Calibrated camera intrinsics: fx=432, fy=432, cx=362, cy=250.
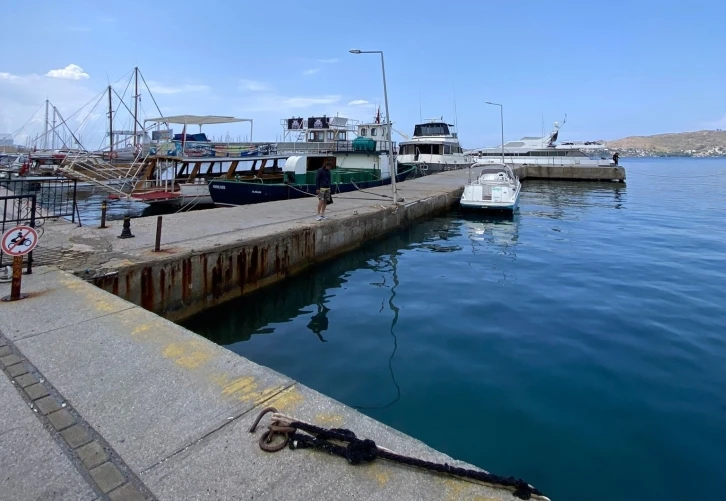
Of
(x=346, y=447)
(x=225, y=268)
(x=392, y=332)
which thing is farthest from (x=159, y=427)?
(x=225, y=268)

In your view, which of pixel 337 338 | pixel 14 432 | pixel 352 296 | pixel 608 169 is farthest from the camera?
pixel 608 169

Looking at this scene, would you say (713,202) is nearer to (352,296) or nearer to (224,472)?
(352,296)

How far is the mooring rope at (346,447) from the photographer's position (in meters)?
2.55

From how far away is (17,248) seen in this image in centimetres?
539

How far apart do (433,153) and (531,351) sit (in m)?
38.4

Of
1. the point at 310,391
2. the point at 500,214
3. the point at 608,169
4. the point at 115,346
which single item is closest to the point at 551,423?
the point at 310,391

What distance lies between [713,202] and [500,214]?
1655 cm

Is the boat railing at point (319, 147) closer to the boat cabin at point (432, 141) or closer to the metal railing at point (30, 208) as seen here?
the metal railing at point (30, 208)

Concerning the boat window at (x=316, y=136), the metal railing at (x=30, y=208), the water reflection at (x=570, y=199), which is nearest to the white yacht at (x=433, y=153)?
the water reflection at (x=570, y=199)

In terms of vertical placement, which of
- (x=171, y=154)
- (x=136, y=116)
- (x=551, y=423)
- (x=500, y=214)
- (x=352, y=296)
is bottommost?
(x=551, y=423)

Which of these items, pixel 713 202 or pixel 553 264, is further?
pixel 713 202

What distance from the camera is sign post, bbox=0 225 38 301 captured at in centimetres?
530

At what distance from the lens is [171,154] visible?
23.5 metres

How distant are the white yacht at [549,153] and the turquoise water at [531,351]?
34831 mm
